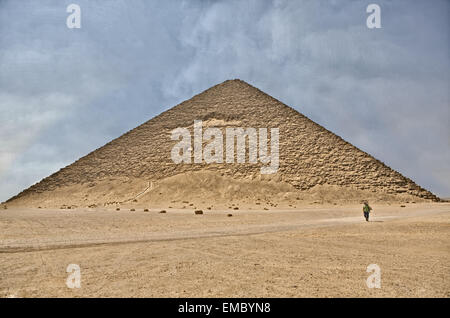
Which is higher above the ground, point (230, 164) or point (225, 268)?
point (230, 164)

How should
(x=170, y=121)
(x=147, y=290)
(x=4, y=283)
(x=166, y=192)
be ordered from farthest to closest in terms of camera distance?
(x=170, y=121), (x=166, y=192), (x=4, y=283), (x=147, y=290)

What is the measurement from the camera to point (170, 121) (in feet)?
242

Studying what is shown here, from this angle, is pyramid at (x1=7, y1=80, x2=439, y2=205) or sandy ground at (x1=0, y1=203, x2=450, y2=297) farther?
pyramid at (x1=7, y1=80, x2=439, y2=205)

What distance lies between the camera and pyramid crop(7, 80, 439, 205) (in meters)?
49.8

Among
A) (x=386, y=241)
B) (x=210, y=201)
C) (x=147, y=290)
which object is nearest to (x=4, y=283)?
(x=147, y=290)

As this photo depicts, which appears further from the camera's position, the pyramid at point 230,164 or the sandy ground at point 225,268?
the pyramid at point 230,164

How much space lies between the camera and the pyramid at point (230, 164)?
49.8 m

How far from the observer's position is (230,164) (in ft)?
169

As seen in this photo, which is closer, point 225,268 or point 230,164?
point 225,268

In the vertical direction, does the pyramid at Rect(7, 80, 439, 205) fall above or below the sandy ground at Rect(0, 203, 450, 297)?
above

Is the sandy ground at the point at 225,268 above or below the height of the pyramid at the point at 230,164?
below
